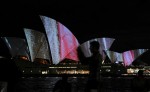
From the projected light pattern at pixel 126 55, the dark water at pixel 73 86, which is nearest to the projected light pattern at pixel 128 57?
the projected light pattern at pixel 126 55

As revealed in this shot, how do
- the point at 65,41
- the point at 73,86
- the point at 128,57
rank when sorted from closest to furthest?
1. the point at 73,86
2. the point at 65,41
3. the point at 128,57

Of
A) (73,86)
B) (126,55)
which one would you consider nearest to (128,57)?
(126,55)

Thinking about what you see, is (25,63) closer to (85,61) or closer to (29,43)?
(29,43)

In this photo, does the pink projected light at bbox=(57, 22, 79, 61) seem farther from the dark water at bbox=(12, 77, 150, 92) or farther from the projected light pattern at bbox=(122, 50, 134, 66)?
the projected light pattern at bbox=(122, 50, 134, 66)

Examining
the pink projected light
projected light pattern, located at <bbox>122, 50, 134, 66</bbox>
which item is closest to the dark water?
the pink projected light

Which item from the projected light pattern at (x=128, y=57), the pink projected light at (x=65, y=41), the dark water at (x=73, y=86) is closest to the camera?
the dark water at (x=73, y=86)

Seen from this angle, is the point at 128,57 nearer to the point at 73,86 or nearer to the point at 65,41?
the point at 65,41

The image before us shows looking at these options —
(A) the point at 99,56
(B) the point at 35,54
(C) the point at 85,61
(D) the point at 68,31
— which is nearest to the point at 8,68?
(C) the point at 85,61

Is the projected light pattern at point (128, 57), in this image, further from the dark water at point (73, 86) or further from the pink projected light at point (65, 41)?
the dark water at point (73, 86)

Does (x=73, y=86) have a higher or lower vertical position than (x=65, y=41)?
lower

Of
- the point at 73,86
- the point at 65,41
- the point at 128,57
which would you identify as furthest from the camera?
the point at 128,57

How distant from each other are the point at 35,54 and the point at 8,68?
3482 inches

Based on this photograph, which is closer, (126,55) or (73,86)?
(73,86)

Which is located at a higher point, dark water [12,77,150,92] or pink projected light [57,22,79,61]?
pink projected light [57,22,79,61]
